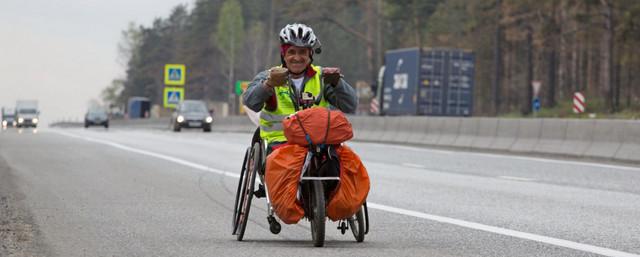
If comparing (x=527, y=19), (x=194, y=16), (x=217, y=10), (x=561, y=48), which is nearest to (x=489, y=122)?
(x=527, y=19)

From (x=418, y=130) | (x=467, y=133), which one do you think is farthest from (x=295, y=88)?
(x=418, y=130)

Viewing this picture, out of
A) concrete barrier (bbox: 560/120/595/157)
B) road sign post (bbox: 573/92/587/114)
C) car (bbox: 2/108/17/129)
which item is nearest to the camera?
concrete barrier (bbox: 560/120/595/157)

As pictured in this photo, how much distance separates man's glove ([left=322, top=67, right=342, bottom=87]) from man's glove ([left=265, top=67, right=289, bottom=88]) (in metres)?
0.30

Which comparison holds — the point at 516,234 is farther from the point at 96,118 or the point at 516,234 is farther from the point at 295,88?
the point at 96,118

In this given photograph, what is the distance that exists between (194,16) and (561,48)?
96.1m

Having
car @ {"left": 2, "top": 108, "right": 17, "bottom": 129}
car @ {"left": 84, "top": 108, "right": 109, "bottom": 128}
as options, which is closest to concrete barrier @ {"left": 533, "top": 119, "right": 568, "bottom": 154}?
car @ {"left": 84, "top": 108, "right": 109, "bottom": 128}

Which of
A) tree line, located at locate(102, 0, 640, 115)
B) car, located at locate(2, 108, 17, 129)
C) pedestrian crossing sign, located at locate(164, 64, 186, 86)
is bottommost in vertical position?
car, located at locate(2, 108, 17, 129)

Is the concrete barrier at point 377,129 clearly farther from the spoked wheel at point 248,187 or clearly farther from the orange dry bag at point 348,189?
the orange dry bag at point 348,189

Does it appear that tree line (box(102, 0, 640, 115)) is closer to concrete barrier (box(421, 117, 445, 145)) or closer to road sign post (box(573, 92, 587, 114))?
road sign post (box(573, 92, 587, 114))

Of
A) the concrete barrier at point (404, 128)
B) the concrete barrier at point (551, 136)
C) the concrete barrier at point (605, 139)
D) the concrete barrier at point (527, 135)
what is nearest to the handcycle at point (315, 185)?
the concrete barrier at point (605, 139)

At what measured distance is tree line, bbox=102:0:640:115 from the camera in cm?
7256

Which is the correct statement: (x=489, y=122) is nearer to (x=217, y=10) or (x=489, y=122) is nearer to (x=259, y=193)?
(x=259, y=193)

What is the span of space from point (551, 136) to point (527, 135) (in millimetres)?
1213

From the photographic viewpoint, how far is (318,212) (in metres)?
9.25
